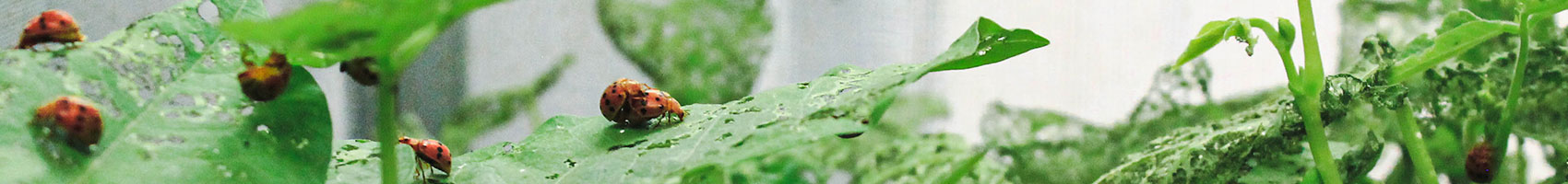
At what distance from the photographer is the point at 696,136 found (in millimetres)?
224

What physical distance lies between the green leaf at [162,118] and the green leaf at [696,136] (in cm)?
5

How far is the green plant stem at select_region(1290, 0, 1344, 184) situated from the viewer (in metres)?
0.31

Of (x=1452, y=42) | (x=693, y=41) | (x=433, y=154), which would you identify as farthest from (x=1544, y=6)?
(x=693, y=41)

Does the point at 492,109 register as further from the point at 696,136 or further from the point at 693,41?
the point at 696,136

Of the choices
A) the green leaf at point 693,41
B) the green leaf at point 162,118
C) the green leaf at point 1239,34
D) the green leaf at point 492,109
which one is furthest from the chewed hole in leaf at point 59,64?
the green leaf at point 693,41

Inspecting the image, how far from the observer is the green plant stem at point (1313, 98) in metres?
0.31

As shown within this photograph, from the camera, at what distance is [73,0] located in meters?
0.38

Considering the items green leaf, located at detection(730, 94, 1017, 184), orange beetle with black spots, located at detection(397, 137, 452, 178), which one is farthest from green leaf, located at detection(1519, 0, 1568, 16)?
orange beetle with black spots, located at detection(397, 137, 452, 178)

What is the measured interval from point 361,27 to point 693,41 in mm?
1061

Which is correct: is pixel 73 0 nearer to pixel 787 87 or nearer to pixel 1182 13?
pixel 787 87

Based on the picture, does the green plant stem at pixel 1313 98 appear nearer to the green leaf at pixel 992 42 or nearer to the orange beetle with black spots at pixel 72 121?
the green leaf at pixel 992 42

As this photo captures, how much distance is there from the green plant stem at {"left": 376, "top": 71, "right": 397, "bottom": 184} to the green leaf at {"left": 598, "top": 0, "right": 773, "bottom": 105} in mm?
951

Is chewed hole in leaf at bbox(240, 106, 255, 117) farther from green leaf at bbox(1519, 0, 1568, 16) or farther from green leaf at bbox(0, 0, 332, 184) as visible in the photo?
green leaf at bbox(1519, 0, 1568, 16)

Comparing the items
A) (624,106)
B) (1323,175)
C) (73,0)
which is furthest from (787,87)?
(73,0)
